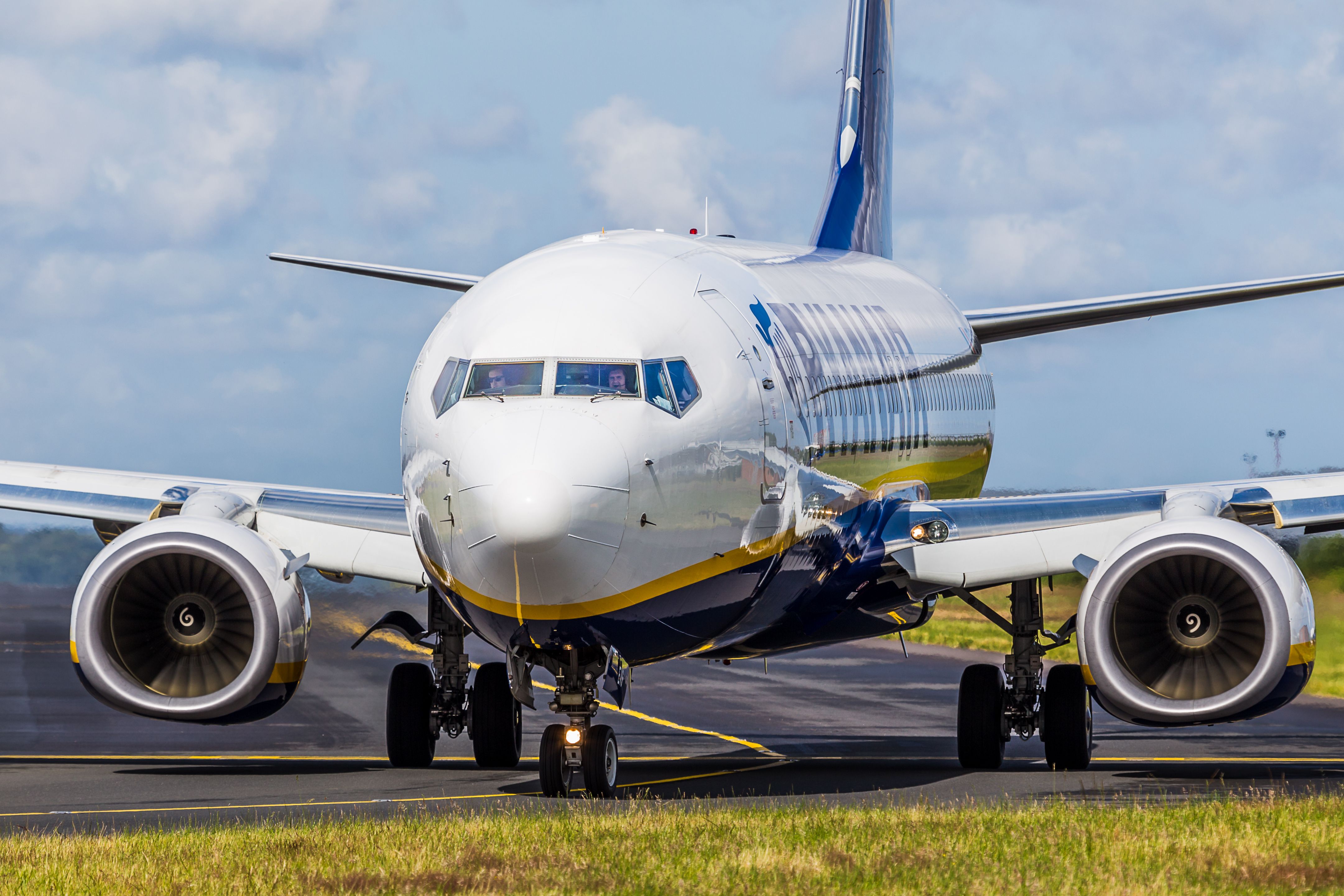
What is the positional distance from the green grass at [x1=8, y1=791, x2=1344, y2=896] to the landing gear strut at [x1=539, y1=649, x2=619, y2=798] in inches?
41.5

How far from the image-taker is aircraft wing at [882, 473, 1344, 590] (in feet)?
53.5

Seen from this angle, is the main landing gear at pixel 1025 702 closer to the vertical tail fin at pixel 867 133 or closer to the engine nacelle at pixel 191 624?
the engine nacelle at pixel 191 624

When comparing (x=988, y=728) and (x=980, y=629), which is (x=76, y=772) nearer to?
(x=988, y=728)

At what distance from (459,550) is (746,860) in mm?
2980

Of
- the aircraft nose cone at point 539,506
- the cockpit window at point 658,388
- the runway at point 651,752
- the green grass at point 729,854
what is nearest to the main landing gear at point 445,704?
the runway at point 651,752

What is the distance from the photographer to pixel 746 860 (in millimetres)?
10828

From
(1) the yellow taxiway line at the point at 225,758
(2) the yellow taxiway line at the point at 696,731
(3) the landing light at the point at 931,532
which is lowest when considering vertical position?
(1) the yellow taxiway line at the point at 225,758

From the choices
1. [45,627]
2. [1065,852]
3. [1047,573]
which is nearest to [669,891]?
[1065,852]

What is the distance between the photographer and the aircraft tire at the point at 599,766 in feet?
46.5

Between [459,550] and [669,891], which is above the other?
[459,550]

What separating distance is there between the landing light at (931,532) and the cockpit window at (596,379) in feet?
15.8

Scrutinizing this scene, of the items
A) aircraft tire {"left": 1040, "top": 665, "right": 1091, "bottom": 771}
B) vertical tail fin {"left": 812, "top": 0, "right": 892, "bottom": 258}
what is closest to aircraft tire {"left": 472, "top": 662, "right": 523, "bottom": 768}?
aircraft tire {"left": 1040, "top": 665, "right": 1091, "bottom": 771}

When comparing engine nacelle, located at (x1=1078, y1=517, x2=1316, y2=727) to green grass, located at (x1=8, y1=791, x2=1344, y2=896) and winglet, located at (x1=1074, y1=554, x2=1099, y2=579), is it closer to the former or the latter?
winglet, located at (x1=1074, y1=554, x2=1099, y2=579)

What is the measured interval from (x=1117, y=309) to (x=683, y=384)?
10.4 metres
